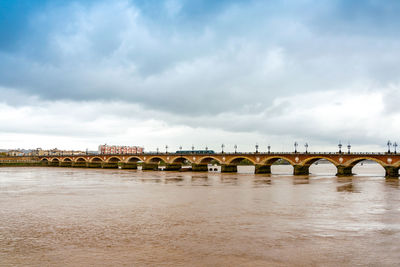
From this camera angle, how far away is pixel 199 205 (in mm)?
32062

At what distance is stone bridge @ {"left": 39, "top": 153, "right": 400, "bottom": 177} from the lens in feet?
233

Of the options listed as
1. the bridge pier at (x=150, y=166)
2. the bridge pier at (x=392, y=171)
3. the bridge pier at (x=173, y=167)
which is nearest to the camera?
the bridge pier at (x=392, y=171)

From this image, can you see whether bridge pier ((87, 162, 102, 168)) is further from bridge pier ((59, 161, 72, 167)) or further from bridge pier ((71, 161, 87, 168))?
bridge pier ((59, 161, 72, 167))

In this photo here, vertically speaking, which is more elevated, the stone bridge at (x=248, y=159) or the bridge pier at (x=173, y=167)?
the stone bridge at (x=248, y=159)

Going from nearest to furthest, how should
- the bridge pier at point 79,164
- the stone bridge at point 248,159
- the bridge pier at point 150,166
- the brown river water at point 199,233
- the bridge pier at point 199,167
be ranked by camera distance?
the brown river water at point 199,233 → the stone bridge at point 248,159 → the bridge pier at point 199,167 → the bridge pier at point 150,166 → the bridge pier at point 79,164

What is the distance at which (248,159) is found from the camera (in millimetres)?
89812

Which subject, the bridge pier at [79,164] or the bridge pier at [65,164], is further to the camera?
the bridge pier at [65,164]

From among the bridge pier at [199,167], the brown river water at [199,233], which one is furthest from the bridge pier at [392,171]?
the bridge pier at [199,167]

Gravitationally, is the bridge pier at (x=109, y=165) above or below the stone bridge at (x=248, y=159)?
below

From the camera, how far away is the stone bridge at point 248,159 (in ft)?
233

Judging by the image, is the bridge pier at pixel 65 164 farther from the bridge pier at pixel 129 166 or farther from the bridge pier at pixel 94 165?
the bridge pier at pixel 129 166

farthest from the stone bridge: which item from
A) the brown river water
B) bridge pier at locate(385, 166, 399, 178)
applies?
the brown river water

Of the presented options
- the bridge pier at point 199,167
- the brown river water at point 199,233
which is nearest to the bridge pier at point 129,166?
the bridge pier at point 199,167

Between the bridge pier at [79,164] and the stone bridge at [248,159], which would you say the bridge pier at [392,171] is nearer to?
the stone bridge at [248,159]
